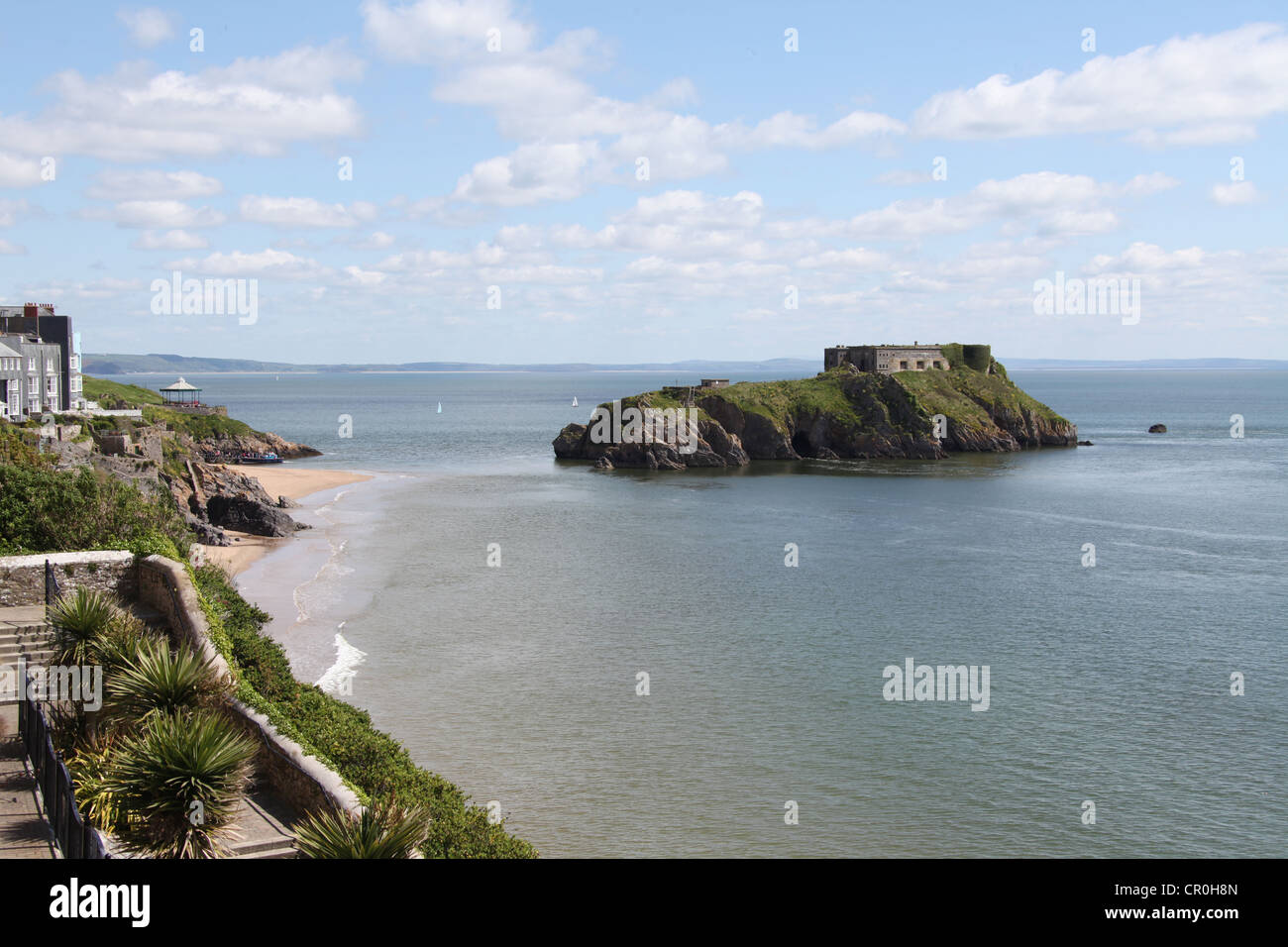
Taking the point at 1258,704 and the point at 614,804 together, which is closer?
the point at 614,804

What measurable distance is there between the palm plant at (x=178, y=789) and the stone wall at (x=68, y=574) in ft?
44.8

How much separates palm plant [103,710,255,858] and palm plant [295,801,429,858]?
144 cm

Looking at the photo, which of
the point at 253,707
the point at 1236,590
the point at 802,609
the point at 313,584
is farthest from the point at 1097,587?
the point at 253,707

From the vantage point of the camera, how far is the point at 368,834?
47.1ft

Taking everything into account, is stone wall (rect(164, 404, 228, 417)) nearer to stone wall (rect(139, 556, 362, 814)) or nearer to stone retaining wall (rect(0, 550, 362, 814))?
stone retaining wall (rect(0, 550, 362, 814))

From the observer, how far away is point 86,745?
1869 cm

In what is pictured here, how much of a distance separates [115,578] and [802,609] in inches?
1160

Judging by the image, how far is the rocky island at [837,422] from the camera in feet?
393

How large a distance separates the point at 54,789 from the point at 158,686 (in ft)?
8.23

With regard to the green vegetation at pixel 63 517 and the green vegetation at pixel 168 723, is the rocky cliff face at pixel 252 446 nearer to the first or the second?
the green vegetation at pixel 63 517

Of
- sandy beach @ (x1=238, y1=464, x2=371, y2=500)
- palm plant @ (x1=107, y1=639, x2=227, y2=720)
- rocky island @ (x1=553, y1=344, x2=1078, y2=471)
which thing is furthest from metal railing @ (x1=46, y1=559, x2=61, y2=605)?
rocky island @ (x1=553, y1=344, x2=1078, y2=471)

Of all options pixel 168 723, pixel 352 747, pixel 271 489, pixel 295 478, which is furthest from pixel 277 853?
A: pixel 295 478
